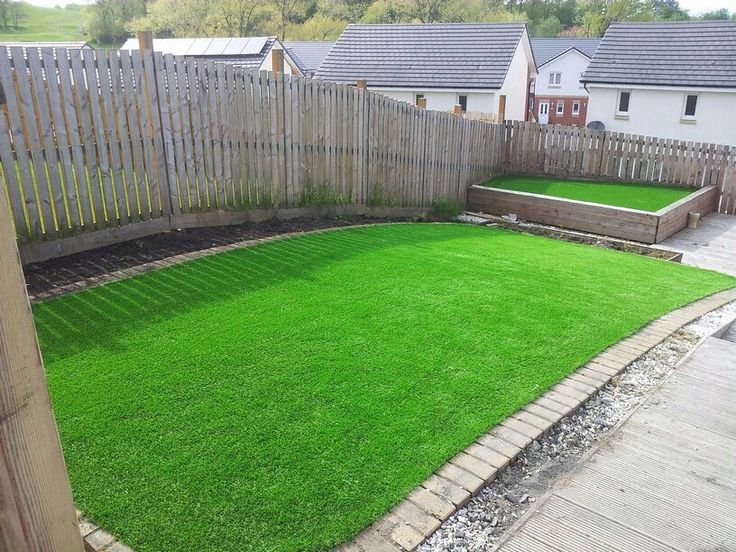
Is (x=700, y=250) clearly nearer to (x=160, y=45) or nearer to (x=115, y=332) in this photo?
(x=115, y=332)

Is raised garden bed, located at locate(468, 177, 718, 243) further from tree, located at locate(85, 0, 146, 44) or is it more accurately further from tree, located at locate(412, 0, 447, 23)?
tree, located at locate(85, 0, 146, 44)

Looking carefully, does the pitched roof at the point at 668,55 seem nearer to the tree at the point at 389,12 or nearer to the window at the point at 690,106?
the window at the point at 690,106

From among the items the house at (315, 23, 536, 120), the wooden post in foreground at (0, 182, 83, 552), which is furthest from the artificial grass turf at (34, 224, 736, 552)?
the house at (315, 23, 536, 120)

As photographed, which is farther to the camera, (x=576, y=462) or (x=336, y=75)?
(x=336, y=75)

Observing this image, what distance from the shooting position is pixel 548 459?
3330 millimetres

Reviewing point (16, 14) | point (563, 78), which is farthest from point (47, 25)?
point (563, 78)

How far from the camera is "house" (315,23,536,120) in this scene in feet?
82.0

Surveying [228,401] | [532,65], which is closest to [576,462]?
[228,401]

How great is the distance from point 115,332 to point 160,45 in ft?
105

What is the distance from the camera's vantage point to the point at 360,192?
973 cm

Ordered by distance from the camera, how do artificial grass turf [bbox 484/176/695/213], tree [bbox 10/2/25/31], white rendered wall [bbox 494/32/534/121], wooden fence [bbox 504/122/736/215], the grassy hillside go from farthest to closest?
tree [bbox 10/2/25/31], the grassy hillside, white rendered wall [bbox 494/32/534/121], wooden fence [bbox 504/122/736/215], artificial grass turf [bbox 484/176/695/213]

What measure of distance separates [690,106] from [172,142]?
2313 centimetres

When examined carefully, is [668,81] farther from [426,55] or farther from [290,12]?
[290,12]

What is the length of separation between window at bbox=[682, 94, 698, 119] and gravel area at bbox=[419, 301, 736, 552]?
21931 mm
